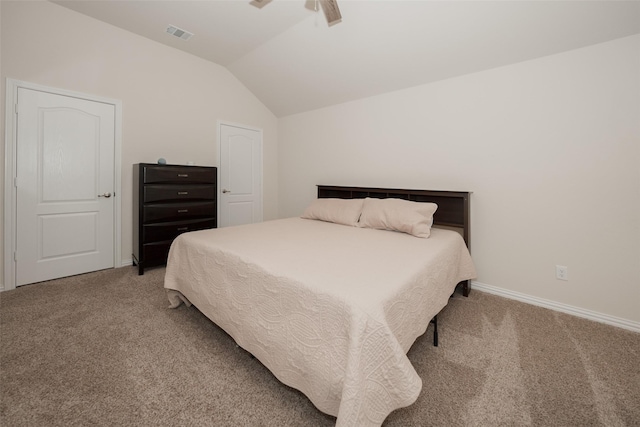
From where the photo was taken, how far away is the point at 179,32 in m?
3.07

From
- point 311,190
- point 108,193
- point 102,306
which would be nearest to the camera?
point 102,306

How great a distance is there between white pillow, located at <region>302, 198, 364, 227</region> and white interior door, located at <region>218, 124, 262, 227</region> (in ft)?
5.12

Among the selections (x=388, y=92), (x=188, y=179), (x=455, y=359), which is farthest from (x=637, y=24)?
(x=188, y=179)

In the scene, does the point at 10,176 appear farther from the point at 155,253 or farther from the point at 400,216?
the point at 400,216

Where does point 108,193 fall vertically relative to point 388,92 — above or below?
below

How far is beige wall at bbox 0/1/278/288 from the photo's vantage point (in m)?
2.52

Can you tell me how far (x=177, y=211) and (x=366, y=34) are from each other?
9.18 feet

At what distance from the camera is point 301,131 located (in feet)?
14.0

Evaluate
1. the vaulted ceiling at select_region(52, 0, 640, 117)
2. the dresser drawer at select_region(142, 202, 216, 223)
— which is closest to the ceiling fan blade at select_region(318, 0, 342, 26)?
the vaulted ceiling at select_region(52, 0, 640, 117)

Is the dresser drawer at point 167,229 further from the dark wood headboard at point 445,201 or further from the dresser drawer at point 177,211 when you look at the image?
the dark wood headboard at point 445,201

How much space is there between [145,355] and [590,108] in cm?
354

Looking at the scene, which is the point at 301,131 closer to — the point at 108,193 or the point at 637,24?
the point at 108,193

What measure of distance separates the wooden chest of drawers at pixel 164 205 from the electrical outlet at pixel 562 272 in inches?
144

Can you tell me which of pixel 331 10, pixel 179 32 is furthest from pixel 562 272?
pixel 179 32
